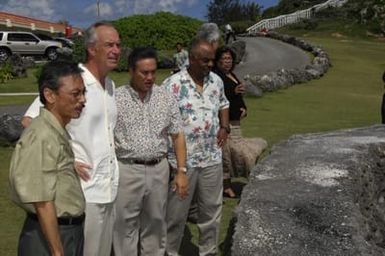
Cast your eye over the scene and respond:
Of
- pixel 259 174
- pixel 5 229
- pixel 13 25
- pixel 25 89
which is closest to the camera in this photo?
pixel 259 174

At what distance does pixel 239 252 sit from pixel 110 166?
3.67ft

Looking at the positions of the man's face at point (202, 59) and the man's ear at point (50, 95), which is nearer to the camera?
the man's ear at point (50, 95)

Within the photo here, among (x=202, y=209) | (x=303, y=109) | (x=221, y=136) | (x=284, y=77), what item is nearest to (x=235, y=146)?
(x=221, y=136)

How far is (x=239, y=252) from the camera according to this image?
290cm

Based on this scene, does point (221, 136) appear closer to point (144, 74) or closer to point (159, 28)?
point (144, 74)

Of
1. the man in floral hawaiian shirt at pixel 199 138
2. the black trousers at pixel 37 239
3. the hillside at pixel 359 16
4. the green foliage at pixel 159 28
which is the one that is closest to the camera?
the black trousers at pixel 37 239

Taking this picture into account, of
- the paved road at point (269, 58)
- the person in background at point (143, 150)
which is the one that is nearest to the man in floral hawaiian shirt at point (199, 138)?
the person in background at point (143, 150)

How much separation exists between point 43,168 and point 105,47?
1055 millimetres

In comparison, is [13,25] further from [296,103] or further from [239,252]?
[239,252]

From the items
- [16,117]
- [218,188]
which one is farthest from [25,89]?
[218,188]

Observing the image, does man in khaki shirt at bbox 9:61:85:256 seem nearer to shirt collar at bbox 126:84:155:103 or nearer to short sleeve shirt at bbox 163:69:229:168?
shirt collar at bbox 126:84:155:103

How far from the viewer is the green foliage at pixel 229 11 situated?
247 ft

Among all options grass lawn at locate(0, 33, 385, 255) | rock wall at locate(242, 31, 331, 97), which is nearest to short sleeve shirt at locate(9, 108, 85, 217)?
grass lawn at locate(0, 33, 385, 255)

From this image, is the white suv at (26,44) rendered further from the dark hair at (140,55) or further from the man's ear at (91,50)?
the man's ear at (91,50)
